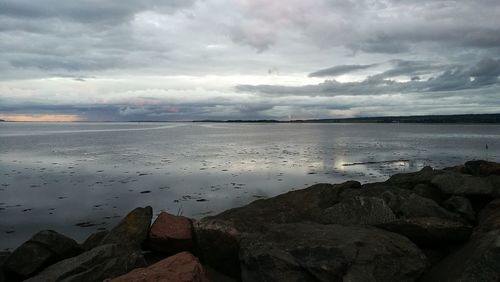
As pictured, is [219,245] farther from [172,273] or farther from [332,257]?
[332,257]

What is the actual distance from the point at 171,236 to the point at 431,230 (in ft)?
16.4

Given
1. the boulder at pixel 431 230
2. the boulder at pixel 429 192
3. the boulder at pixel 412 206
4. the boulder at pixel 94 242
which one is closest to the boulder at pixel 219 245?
the boulder at pixel 94 242

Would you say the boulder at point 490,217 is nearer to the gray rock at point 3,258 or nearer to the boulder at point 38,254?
the boulder at point 38,254

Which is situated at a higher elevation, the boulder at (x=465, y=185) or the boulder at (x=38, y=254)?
the boulder at (x=465, y=185)

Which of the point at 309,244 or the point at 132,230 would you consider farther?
the point at 132,230

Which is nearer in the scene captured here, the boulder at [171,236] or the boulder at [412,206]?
the boulder at [412,206]

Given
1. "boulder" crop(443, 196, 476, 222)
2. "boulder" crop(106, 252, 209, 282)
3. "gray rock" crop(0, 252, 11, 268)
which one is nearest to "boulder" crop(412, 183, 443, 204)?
"boulder" crop(443, 196, 476, 222)

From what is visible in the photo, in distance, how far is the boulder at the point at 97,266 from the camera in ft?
22.8

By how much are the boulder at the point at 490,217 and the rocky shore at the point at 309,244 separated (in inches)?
1.3

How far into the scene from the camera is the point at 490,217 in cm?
816

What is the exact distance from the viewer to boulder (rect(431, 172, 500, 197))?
9.37m

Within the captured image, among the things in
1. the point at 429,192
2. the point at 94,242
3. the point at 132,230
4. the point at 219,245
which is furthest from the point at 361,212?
the point at 94,242

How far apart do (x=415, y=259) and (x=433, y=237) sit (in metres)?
1.25

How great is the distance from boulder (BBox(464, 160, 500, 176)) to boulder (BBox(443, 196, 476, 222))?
13.7ft
